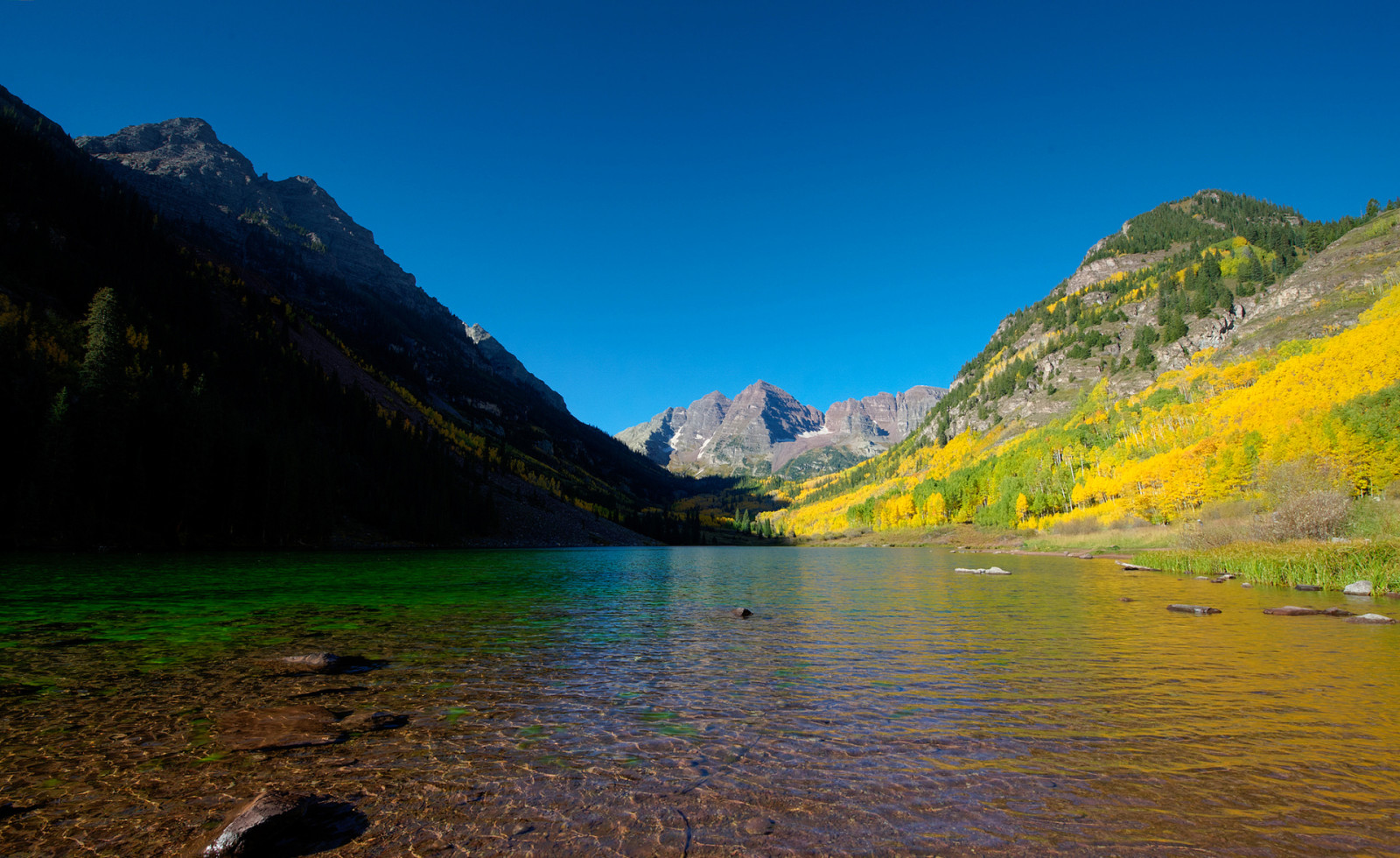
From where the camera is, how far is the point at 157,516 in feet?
260

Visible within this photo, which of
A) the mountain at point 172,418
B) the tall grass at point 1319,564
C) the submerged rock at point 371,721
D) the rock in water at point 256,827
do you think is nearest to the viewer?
the rock in water at point 256,827

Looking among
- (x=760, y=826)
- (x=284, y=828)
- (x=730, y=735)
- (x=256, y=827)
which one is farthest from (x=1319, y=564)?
(x=256, y=827)

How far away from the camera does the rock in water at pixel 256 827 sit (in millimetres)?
6938

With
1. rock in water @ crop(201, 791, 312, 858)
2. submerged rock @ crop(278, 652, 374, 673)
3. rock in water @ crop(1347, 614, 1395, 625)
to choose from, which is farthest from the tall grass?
submerged rock @ crop(278, 652, 374, 673)

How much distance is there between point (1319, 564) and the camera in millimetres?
38375

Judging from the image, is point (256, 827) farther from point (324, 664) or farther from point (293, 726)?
point (324, 664)

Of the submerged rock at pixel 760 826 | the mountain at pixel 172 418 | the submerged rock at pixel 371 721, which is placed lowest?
the submerged rock at pixel 371 721

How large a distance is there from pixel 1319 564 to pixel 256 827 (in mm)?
56725

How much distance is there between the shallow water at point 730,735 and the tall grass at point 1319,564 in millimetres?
16713

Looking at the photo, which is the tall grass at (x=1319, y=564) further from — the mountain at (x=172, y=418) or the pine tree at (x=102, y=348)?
the pine tree at (x=102, y=348)

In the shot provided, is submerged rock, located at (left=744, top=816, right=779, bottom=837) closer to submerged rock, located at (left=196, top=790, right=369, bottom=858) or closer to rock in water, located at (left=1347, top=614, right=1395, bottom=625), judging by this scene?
submerged rock, located at (left=196, top=790, right=369, bottom=858)

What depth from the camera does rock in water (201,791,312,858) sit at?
6938 mm

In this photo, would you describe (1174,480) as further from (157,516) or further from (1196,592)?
(157,516)

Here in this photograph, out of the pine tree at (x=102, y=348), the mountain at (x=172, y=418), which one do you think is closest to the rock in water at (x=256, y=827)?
the mountain at (x=172, y=418)
